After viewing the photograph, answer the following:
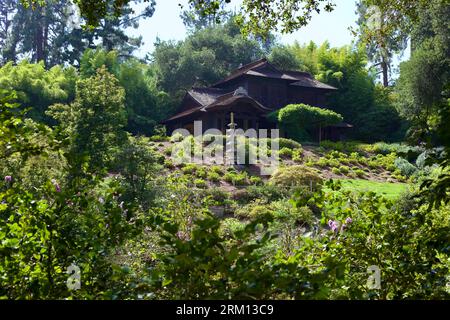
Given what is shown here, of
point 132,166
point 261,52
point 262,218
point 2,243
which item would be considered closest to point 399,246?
point 262,218

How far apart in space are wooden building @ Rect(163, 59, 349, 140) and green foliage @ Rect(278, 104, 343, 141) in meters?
1.43

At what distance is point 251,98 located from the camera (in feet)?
102

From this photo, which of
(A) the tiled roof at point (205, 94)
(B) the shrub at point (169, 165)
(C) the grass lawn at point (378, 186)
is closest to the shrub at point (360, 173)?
(C) the grass lawn at point (378, 186)

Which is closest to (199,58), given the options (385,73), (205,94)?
(205,94)

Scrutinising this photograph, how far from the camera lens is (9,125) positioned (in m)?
2.85

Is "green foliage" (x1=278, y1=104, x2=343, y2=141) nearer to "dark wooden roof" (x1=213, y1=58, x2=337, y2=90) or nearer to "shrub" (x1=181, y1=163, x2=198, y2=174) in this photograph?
"dark wooden roof" (x1=213, y1=58, x2=337, y2=90)

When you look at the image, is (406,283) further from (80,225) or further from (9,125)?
(9,125)

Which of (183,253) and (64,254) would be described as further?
Answer: (64,254)

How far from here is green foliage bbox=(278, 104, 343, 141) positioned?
30.9 meters

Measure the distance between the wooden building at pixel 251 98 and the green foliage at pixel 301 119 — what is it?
1.43 meters

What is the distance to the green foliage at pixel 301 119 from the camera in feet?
101

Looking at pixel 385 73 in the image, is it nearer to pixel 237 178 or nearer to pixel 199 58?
pixel 199 58

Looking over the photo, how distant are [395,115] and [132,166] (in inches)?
993

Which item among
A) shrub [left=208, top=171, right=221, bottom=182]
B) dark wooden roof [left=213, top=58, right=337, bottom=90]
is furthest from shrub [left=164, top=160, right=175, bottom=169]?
dark wooden roof [left=213, top=58, right=337, bottom=90]
